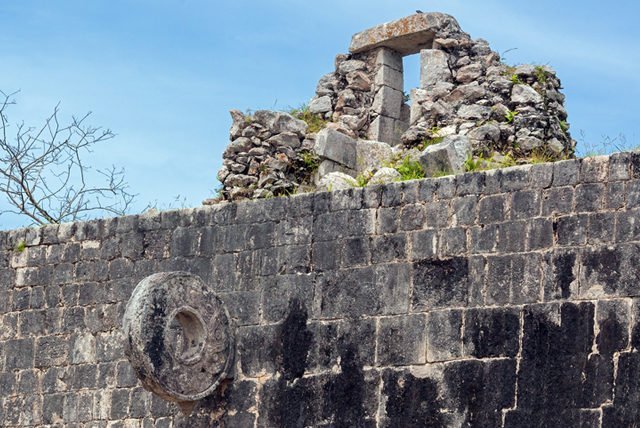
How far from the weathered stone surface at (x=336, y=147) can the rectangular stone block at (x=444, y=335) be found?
3226 mm

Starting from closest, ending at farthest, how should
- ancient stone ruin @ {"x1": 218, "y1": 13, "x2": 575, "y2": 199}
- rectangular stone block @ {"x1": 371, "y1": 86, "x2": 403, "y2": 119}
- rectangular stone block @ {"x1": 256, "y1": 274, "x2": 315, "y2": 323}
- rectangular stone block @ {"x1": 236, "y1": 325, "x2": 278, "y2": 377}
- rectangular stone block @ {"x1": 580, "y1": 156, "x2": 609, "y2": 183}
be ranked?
rectangular stone block @ {"x1": 580, "y1": 156, "x2": 609, "y2": 183}
rectangular stone block @ {"x1": 256, "y1": 274, "x2": 315, "y2": 323}
rectangular stone block @ {"x1": 236, "y1": 325, "x2": 278, "y2": 377}
ancient stone ruin @ {"x1": 218, "y1": 13, "x2": 575, "y2": 199}
rectangular stone block @ {"x1": 371, "y1": 86, "x2": 403, "y2": 119}

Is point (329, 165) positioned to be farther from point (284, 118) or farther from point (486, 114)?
point (486, 114)

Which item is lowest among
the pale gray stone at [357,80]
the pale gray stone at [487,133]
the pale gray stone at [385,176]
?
the pale gray stone at [385,176]

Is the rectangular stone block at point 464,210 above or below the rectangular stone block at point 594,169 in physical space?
below

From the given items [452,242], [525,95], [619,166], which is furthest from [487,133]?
[619,166]

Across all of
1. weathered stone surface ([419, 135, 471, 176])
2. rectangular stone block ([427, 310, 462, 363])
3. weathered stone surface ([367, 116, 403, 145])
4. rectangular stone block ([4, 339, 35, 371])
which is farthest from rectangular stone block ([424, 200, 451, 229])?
rectangular stone block ([4, 339, 35, 371])

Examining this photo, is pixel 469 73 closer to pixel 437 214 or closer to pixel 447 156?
pixel 447 156

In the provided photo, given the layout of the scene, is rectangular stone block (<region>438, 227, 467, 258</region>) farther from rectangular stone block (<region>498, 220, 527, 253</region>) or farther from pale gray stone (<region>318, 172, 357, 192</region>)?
pale gray stone (<region>318, 172, 357, 192</region>)

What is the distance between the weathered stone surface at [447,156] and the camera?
1337 centimetres

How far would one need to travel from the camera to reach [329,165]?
15.2 m

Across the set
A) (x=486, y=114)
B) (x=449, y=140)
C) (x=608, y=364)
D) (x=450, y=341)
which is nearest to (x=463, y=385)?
(x=450, y=341)

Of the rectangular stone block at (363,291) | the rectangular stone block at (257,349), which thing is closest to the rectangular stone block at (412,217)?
the rectangular stone block at (363,291)

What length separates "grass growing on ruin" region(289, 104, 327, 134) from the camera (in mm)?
15698

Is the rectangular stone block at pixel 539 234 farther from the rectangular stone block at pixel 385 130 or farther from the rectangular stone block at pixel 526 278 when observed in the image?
the rectangular stone block at pixel 385 130
